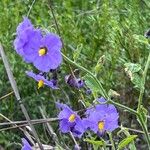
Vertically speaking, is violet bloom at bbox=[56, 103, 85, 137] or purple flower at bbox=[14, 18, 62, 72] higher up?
purple flower at bbox=[14, 18, 62, 72]

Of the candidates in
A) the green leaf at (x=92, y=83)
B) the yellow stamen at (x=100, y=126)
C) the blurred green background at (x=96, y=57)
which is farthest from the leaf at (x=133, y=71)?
the blurred green background at (x=96, y=57)

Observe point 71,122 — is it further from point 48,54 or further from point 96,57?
point 96,57

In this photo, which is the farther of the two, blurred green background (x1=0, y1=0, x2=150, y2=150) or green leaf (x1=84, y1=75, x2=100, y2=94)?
blurred green background (x1=0, y1=0, x2=150, y2=150)

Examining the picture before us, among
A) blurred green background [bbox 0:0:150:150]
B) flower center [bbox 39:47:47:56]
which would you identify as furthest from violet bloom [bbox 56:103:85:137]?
blurred green background [bbox 0:0:150:150]

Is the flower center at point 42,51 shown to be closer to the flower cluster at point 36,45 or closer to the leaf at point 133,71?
the flower cluster at point 36,45

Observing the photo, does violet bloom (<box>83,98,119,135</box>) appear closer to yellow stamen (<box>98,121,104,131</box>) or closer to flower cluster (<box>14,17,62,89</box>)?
yellow stamen (<box>98,121,104,131</box>)

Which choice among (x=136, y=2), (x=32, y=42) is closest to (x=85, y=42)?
(x=136, y=2)

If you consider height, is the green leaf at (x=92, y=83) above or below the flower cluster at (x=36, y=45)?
below
